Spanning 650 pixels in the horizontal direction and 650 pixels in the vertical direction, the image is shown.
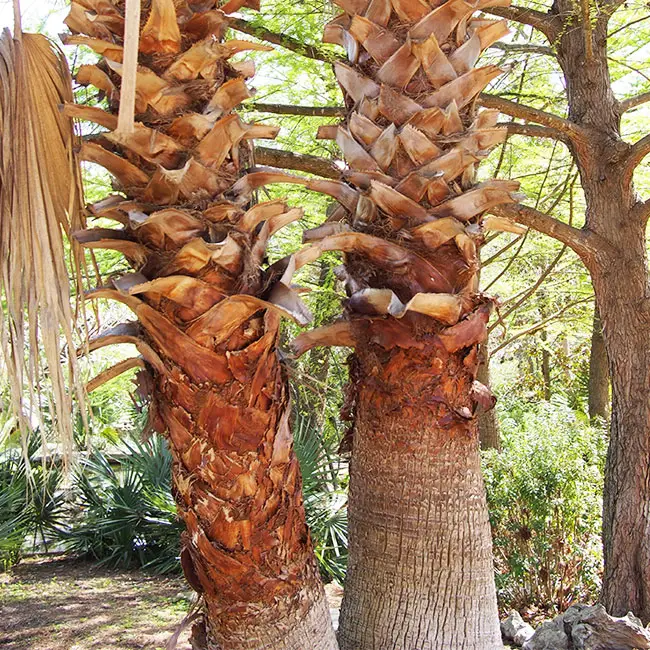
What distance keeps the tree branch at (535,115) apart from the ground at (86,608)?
14.8 ft

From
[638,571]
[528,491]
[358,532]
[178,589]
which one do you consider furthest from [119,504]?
[358,532]

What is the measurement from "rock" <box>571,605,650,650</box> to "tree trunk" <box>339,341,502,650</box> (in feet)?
3.31

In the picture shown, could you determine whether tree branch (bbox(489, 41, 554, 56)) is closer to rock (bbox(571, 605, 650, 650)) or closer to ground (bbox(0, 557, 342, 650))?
rock (bbox(571, 605, 650, 650))

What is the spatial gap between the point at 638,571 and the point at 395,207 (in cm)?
389

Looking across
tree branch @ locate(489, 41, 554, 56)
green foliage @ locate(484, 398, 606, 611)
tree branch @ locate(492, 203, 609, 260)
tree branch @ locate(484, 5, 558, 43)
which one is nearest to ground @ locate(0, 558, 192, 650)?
green foliage @ locate(484, 398, 606, 611)

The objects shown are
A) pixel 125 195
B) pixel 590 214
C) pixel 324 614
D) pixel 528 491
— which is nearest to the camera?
pixel 125 195

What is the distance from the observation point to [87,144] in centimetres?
224

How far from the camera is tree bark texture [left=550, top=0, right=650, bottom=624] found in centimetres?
537

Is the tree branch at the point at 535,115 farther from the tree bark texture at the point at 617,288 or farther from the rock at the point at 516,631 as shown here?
the rock at the point at 516,631

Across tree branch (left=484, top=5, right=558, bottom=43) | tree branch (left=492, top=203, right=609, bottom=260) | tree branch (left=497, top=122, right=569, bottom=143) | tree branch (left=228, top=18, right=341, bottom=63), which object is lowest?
tree branch (left=492, top=203, right=609, bottom=260)

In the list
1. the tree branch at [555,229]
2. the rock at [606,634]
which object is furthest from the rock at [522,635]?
the tree branch at [555,229]

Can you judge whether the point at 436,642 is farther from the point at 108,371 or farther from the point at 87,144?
the point at 87,144

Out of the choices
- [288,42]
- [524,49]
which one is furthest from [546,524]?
[288,42]

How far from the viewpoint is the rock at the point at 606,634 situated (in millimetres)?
3543
